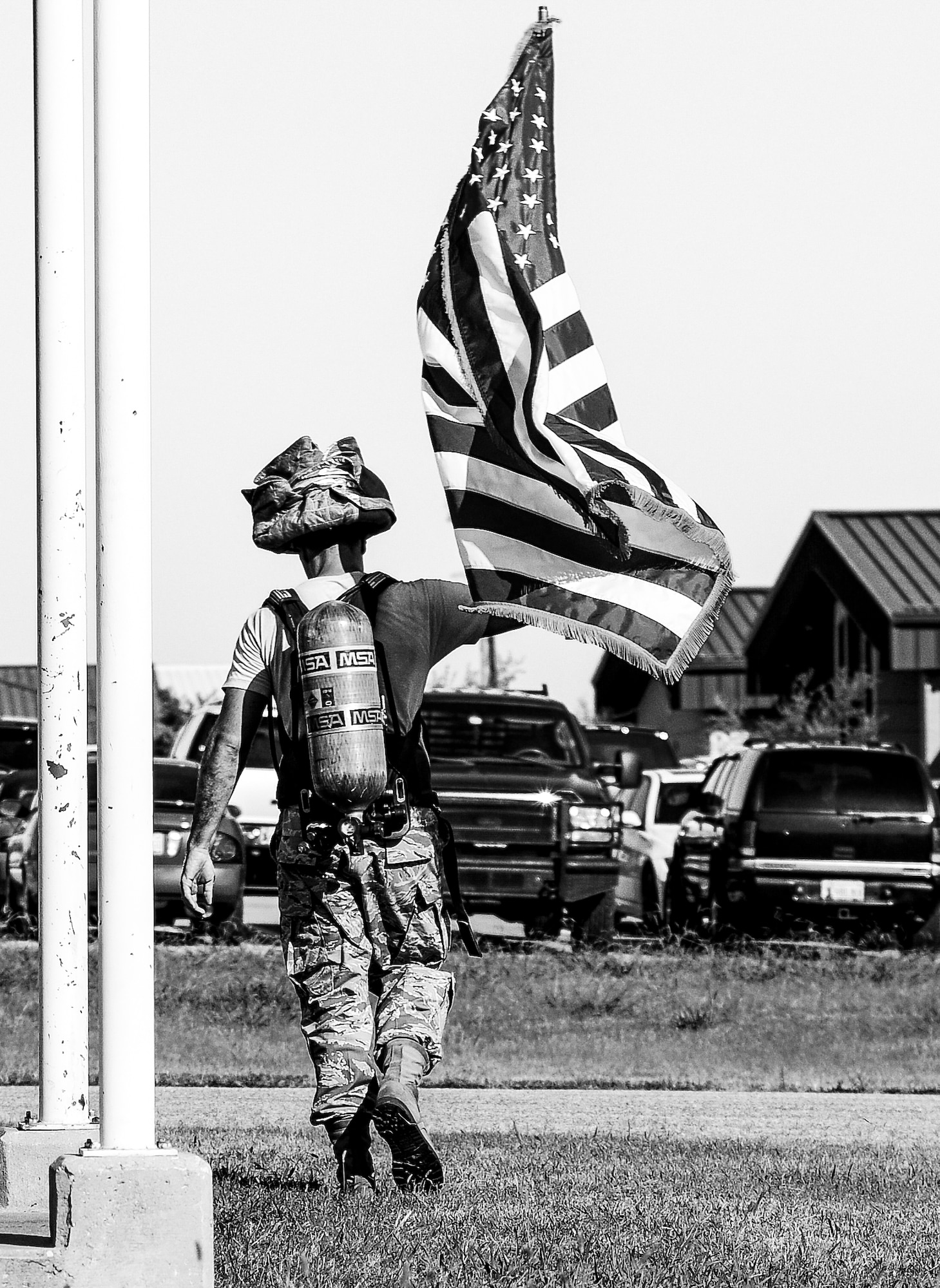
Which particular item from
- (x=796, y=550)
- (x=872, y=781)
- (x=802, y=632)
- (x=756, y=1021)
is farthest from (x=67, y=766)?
(x=802, y=632)

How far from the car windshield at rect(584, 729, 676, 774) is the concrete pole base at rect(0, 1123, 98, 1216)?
1777 centimetres

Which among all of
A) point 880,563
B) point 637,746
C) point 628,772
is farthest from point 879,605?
point 628,772

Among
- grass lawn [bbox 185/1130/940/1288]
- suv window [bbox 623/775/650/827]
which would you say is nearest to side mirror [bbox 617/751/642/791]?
suv window [bbox 623/775/650/827]

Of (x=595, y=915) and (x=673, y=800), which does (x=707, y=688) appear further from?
(x=595, y=915)

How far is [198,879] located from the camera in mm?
5719

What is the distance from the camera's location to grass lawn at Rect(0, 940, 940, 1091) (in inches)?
385

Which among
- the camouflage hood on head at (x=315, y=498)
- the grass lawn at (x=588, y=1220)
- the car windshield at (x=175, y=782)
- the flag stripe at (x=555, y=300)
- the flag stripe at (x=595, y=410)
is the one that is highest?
the flag stripe at (x=555, y=300)

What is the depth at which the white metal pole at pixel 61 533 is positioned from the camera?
494 cm

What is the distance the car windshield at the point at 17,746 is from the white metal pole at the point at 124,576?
596 inches

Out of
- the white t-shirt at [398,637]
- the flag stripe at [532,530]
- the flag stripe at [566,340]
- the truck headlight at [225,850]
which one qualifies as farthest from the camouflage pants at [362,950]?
the truck headlight at [225,850]

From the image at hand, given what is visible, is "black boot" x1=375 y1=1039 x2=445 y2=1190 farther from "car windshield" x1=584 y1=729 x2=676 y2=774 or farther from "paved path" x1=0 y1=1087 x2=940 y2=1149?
"car windshield" x1=584 y1=729 x2=676 y2=774

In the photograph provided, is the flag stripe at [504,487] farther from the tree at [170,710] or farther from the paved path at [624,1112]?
the tree at [170,710]

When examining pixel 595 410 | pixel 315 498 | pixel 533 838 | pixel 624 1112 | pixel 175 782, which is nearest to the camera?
pixel 315 498

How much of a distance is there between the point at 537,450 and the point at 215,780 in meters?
1.34
